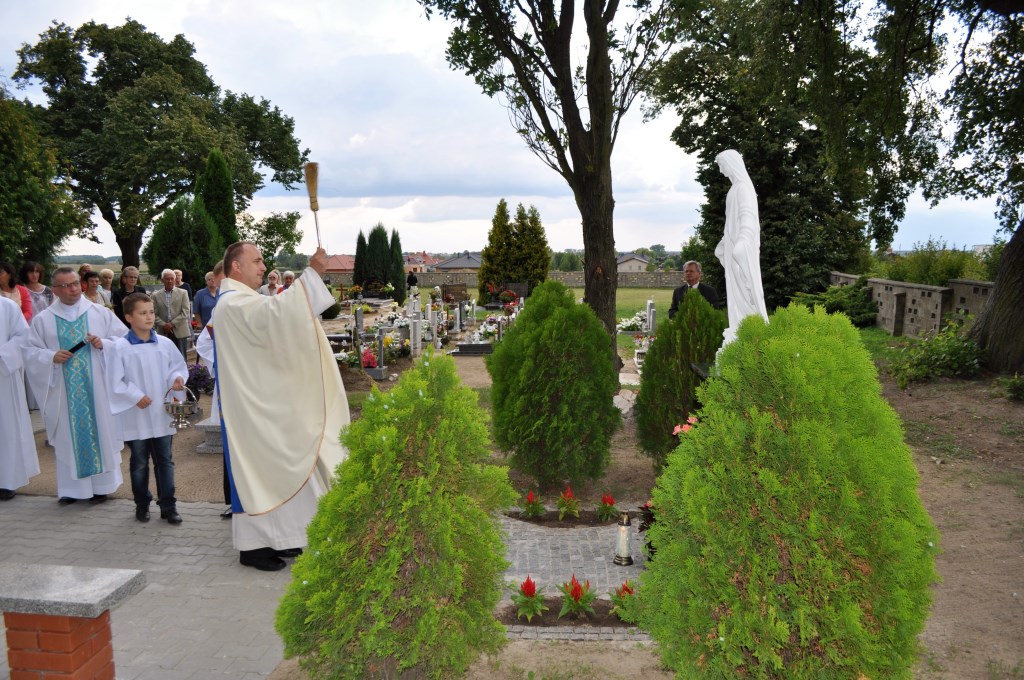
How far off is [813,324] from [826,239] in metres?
25.7

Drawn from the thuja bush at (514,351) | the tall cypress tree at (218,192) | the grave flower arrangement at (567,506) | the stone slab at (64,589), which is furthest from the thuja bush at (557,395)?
the tall cypress tree at (218,192)

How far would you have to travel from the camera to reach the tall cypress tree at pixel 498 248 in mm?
A: 31547

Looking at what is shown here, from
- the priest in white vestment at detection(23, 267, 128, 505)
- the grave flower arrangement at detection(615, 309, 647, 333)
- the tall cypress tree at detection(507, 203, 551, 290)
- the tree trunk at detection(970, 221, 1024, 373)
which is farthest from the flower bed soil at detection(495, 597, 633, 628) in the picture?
the tall cypress tree at detection(507, 203, 551, 290)

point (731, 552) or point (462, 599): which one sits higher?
point (731, 552)

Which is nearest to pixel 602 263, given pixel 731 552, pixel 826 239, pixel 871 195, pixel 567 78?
pixel 567 78

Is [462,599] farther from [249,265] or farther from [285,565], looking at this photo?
[249,265]

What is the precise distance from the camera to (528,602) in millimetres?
4508

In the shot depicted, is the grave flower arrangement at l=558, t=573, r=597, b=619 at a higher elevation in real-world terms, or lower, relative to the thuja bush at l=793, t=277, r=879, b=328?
lower

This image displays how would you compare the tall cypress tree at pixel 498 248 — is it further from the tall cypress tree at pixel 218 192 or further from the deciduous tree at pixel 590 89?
the deciduous tree at pixel 590 89

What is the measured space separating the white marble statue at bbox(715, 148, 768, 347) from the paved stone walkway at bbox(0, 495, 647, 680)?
6.72ft

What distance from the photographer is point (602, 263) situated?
10297mm

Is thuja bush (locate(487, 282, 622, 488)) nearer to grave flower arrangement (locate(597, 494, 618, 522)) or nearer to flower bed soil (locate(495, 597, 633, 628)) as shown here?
grave flower arrangement (locate(597, 494, 618, 522))

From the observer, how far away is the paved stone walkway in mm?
4098

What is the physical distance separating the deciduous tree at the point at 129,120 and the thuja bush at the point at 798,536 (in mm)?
29981
